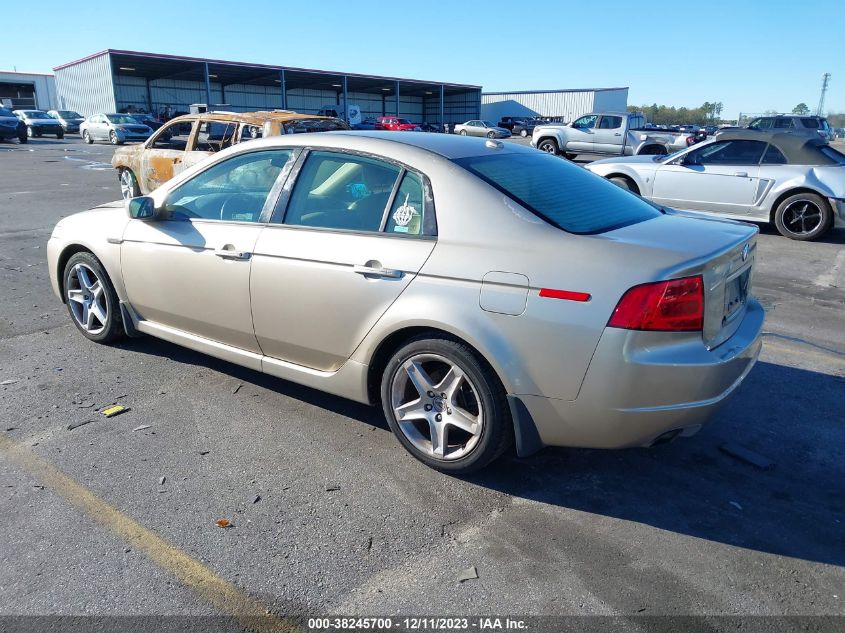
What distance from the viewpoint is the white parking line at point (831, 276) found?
286 inches

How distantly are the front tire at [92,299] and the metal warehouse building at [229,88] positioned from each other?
45.0 metres

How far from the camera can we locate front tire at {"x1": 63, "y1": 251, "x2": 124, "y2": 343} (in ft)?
15.5

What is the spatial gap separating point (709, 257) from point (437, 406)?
1427mm

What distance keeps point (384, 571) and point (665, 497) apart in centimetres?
141

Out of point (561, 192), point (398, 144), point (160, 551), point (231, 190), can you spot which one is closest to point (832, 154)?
point (561, 192)

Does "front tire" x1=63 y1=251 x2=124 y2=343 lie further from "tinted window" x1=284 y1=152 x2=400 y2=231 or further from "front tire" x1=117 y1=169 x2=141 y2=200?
"front tire" x1=117 y1=169 x2=141 y2=200

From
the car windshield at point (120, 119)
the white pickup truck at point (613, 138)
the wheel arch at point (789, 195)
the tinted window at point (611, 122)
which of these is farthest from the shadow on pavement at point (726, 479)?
the car windshield at point (120, 119)

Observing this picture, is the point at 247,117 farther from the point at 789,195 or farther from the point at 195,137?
the point at 789,195

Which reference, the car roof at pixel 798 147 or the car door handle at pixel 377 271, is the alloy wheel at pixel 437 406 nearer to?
the car door handle at pixel 377 271

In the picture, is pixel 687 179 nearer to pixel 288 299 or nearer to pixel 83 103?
pixel 288 299

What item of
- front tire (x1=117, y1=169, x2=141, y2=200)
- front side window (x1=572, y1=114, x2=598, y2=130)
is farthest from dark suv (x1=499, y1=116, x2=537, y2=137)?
front tire (x1=117, y1=169, x2=141, y2=200)

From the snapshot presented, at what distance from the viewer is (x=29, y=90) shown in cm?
6425

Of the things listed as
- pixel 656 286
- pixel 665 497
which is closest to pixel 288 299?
pixel 656 286

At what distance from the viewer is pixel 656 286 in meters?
2.69
